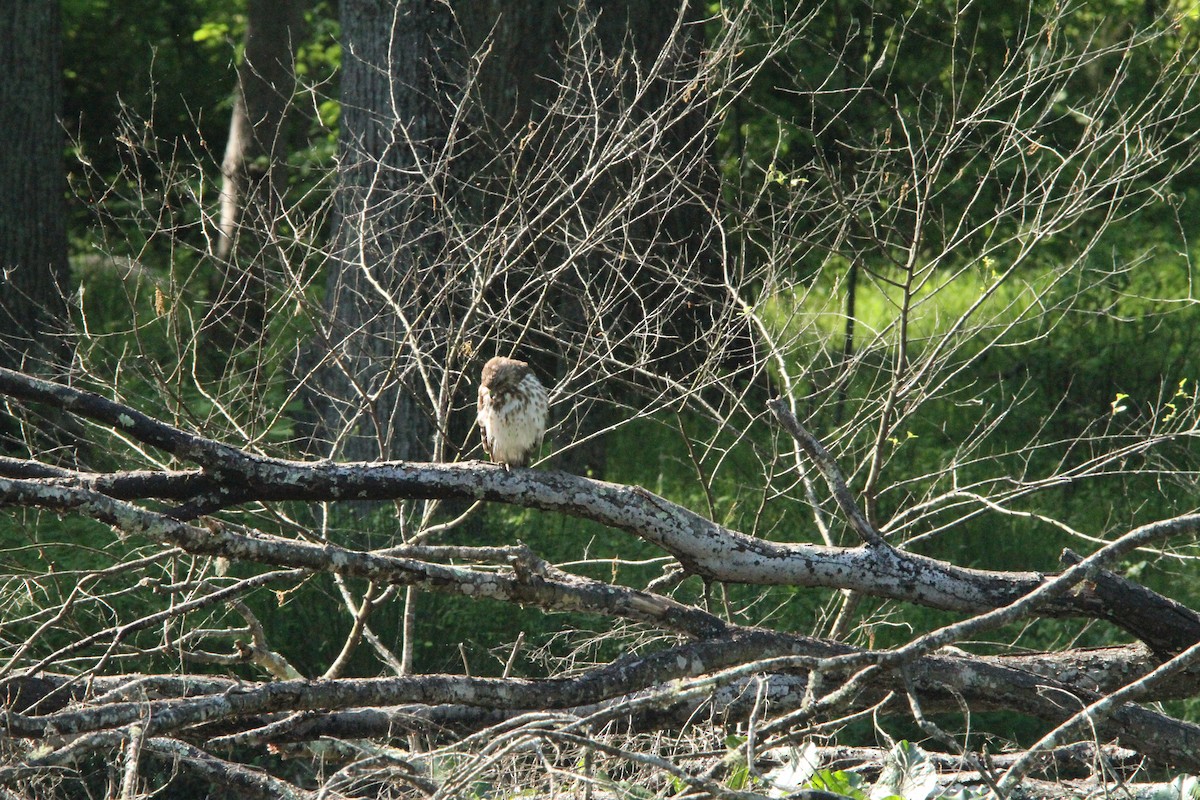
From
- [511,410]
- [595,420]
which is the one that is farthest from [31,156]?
[511,410]

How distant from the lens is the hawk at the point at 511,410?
4.39 meters

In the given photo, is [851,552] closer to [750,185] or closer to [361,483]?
[361,483]

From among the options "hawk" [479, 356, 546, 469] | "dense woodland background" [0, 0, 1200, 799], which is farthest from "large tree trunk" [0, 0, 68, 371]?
"hawk" [479, 356, 546, 469]

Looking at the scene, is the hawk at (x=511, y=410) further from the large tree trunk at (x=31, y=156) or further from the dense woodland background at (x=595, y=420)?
the large tree trunk at (x=31, y=156)

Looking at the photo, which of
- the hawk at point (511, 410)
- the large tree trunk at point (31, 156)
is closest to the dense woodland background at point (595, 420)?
the large tree trunk at point (31, 156)

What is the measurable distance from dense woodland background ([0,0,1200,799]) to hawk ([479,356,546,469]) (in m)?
0.27

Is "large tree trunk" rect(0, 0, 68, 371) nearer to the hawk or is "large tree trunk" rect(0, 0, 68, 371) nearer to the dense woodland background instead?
the dense woodland background

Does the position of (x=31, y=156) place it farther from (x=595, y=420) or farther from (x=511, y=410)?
(x=511, y=410)

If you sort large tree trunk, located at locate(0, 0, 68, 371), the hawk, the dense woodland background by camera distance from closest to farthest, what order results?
the dense woodland background, the hawk, large tree trunk, located at locate(0, 0, 68, 371)

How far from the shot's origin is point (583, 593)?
11.1ft

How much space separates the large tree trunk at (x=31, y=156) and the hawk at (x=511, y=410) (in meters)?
4.39

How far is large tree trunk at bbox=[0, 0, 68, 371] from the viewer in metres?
7.93

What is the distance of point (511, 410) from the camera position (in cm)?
439

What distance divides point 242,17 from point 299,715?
38.0ft
